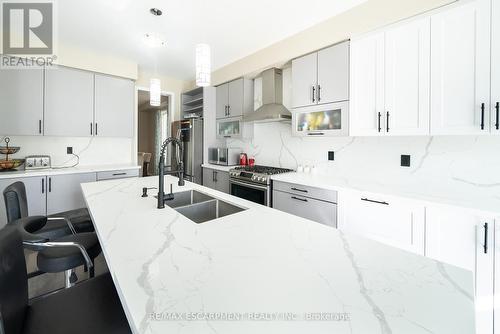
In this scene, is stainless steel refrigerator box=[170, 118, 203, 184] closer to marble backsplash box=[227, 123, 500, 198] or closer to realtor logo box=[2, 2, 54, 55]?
marble backsplash box=[227, 123, 500, 198]

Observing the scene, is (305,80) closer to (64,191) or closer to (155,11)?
(155,11)

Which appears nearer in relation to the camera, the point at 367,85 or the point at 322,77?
the point at 367,85

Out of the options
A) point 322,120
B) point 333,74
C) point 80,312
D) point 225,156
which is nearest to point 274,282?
point 80,312

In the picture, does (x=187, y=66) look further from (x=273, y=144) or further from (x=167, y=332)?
(x=167, y=332)

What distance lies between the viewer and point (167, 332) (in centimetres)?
53

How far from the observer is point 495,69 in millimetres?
1549

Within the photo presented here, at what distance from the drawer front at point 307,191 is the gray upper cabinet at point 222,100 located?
72.6 inches

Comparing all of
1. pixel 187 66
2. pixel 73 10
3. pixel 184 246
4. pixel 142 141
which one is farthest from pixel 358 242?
pixel 142 141

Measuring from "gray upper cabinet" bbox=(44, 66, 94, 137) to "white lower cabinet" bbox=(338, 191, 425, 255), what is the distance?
3.61m

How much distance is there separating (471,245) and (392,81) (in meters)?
1.37

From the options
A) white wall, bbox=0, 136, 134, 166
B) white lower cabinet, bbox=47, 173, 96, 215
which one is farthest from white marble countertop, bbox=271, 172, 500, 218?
white wall, bbox=0, 136, 134, 166

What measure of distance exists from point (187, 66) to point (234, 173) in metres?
2.04

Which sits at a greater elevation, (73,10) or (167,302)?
(73,10)

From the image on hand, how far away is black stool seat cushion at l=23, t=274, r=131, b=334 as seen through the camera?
828 mm
